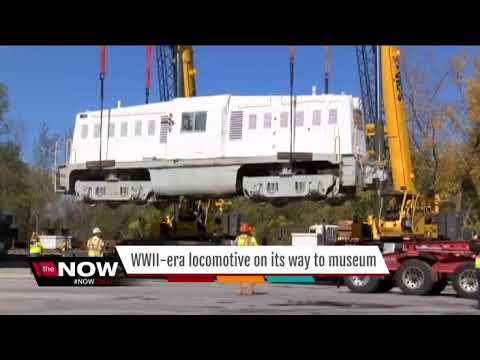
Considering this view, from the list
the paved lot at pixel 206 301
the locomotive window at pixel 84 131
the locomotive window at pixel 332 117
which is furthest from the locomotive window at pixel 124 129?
the paved lot at pixel 206 301

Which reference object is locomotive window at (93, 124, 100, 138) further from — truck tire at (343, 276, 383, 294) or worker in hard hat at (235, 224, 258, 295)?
truck tire at (343, 276, 383, 294)

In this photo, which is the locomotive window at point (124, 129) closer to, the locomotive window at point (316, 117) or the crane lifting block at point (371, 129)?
the locomotive window at point (316, 117)

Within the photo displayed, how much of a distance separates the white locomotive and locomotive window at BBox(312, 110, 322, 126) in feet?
0.10

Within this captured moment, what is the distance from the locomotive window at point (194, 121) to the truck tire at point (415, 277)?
834cm

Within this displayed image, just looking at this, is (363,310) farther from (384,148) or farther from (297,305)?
(384,148)

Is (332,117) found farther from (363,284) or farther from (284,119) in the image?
(363,284)

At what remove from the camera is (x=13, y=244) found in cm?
2700

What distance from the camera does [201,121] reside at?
23688mm

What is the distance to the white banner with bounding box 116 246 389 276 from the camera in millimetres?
13117

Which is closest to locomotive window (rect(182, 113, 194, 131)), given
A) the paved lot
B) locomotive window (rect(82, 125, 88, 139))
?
locomotive window (rect(82, 125, 88, 139))

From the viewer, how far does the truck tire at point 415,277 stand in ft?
58.8

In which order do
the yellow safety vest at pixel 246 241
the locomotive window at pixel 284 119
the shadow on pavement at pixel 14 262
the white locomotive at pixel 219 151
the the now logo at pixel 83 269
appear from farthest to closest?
1. the shadow on pavement at pixel 14 262
2. the locomotive window at pixel 284 119
3. the white locomotive at pixel 219 151
4. the yellow safety vest at pixel 246 241
5. the the now logo at pixel 83 269
